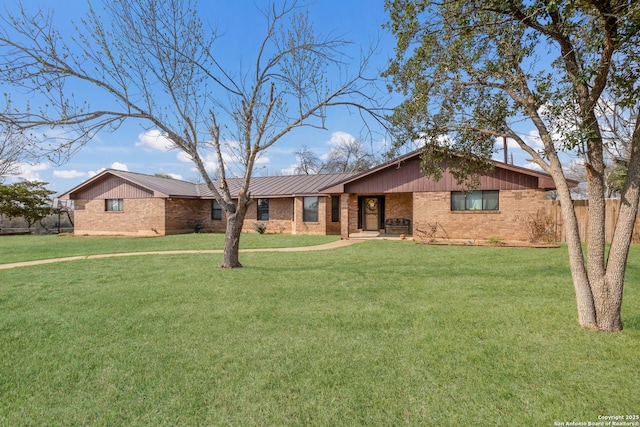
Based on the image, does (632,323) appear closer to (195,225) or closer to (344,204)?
(344,204)

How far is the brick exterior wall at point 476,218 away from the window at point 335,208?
221 inches

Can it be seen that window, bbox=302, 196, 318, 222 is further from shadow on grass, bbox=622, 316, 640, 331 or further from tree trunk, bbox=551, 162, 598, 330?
shadow on grass, bbox=622, 316, 640, 331

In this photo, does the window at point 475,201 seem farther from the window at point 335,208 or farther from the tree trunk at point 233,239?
the tree trunk at point 233,239

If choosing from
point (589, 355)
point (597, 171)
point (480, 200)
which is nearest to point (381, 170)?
point (480, 200)

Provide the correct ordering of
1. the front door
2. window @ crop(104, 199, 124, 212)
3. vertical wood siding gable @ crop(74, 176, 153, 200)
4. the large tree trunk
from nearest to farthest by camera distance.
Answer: the large tree trunk → the front door → vertical wood siding gable @ crop(74, 176, 153, 200) → window @ crop(104, 199, 124, 212)

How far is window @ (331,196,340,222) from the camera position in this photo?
68.1ft

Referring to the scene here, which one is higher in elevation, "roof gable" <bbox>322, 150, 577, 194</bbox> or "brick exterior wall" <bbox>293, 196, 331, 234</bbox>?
"roof gable" <bbox>322, 150, 577, 194</bbox>

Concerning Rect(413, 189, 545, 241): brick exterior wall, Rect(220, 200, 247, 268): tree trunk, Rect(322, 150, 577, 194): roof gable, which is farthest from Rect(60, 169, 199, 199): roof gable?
Rect(413, 189, 545, 241): brick exterior wall

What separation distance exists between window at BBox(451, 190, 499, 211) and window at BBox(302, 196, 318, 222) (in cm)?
786

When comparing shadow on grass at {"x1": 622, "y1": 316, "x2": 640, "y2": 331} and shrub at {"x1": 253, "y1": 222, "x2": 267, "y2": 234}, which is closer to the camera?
shadow on grass at {"x1": 622, "y1": 316, "x2": 640, "y2": 331}

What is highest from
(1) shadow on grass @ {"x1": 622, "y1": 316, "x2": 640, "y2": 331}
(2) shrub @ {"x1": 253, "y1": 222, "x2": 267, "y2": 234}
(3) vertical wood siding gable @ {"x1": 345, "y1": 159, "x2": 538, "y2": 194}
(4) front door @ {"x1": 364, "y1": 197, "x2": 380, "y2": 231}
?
(3) vertical wood siding gable @ {"x1": 345, "y1": 159, "x2": 538, "y2": 194}

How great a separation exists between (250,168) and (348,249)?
5710 mm

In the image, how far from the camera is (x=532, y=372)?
11.0ft

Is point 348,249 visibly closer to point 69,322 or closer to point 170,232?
point 69,322
